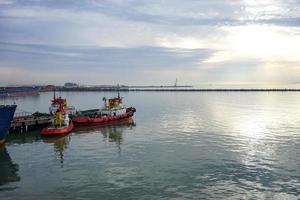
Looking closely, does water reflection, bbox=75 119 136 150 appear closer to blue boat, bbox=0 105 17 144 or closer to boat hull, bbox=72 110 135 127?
boat hull, bbox=72 110 135 127

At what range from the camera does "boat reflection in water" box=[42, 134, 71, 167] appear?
4611cm

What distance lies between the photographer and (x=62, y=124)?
64250 mm

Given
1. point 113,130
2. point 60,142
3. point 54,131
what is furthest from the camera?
point 113,130

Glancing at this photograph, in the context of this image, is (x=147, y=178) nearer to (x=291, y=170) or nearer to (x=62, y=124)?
(x=291, y=170)

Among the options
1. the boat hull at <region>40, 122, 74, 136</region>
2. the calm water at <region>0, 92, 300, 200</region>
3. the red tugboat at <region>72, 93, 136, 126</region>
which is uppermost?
the red tugboat at <region>72, 93, 136, 126</region>

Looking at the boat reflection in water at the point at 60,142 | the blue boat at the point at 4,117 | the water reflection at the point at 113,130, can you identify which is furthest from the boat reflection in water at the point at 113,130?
the blue boat at the point at 4,117

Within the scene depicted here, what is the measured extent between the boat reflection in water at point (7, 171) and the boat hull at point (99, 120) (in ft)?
79.2

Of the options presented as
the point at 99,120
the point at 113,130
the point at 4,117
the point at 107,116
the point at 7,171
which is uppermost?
the point at 4,117

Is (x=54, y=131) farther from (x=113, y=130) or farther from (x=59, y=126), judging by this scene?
(x=113, y=130)

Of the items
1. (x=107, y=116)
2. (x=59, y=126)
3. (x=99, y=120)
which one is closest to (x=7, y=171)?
(x=59, y=126)

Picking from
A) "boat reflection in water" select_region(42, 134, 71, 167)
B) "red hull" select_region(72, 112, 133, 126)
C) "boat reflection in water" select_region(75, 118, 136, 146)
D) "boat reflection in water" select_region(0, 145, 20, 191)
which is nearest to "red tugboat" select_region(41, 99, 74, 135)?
"boat reflection in water" select_region(42, 134, 71, 167)

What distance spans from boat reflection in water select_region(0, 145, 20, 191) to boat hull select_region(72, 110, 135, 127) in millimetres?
24151

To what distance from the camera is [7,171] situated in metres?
39.1

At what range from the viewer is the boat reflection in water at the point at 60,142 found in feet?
151
